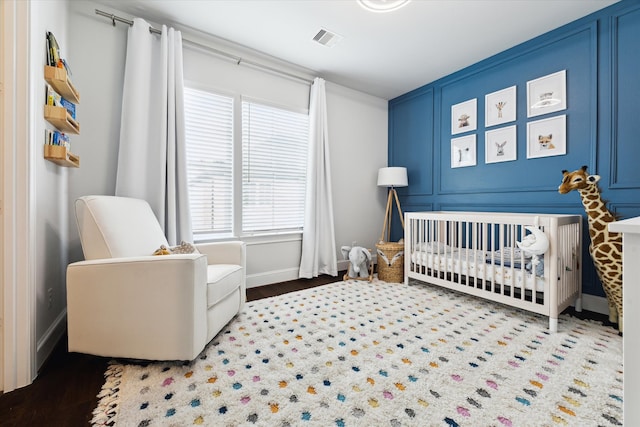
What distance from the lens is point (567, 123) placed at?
2.32 metres

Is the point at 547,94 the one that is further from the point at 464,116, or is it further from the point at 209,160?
the point at 209,160

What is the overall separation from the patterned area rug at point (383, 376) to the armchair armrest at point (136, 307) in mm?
138

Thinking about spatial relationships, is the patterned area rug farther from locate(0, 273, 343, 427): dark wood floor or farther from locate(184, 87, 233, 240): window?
locate(184, 87, 233, 240): window

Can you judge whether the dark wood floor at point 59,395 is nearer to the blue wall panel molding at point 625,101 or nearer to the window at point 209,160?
the window at point 209,160

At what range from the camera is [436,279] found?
259 cm

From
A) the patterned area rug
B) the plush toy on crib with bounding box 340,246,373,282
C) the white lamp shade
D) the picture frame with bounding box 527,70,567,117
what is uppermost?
the picture frame with bounding box 527,70,567,117

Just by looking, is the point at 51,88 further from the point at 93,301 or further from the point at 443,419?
the point at 443,419

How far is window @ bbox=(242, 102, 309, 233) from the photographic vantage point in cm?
288

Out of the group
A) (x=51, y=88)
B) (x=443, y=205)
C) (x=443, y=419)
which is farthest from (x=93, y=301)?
(x=443, y=205)

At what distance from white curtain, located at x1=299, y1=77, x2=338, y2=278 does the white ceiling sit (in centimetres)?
47

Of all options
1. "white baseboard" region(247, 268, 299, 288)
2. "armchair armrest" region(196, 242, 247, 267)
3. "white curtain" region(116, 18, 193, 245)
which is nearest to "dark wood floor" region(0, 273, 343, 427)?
"armchair armrest" region(196, 242, 247, 267)

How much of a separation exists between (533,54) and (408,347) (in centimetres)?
281

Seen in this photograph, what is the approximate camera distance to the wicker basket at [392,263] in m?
3.01

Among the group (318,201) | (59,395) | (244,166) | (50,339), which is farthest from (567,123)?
(50,339)
